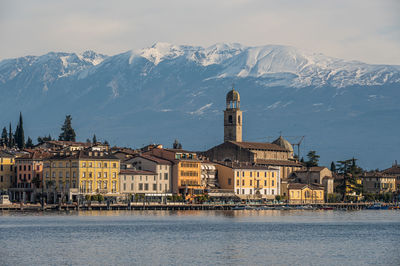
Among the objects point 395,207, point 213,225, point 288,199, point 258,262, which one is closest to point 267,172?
point 288,199

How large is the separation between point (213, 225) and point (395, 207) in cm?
9041

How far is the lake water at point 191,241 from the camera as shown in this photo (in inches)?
2992

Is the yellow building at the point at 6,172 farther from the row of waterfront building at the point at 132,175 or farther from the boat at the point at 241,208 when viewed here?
the boat at the point at 241,208

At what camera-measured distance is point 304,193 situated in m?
193

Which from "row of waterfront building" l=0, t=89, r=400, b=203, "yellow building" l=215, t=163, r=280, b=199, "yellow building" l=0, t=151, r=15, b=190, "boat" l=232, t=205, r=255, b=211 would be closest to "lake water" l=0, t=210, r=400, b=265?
"row of waterfront building" l=0, t=89, r=400, b=203

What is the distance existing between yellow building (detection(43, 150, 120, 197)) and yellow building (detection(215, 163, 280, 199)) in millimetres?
24691

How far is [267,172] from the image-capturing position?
184 metres

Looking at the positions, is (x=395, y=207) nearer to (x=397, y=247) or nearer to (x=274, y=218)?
(x=274, y=218)

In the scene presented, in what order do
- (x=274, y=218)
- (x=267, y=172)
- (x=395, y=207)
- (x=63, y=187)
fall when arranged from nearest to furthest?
(x=274, y=218) < (x=63, y=187) < (x=267, y=172) < (x=395, y=207)

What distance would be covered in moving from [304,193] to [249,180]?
18.9m

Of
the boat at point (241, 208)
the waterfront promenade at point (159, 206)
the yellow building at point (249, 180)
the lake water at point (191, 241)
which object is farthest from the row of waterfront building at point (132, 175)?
the lake water at point (191, 241)

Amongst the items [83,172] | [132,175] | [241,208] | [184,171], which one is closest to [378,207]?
[241,208]

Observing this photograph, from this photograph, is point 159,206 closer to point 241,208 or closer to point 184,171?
point 184,171

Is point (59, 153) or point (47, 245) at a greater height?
point (59, 153)
